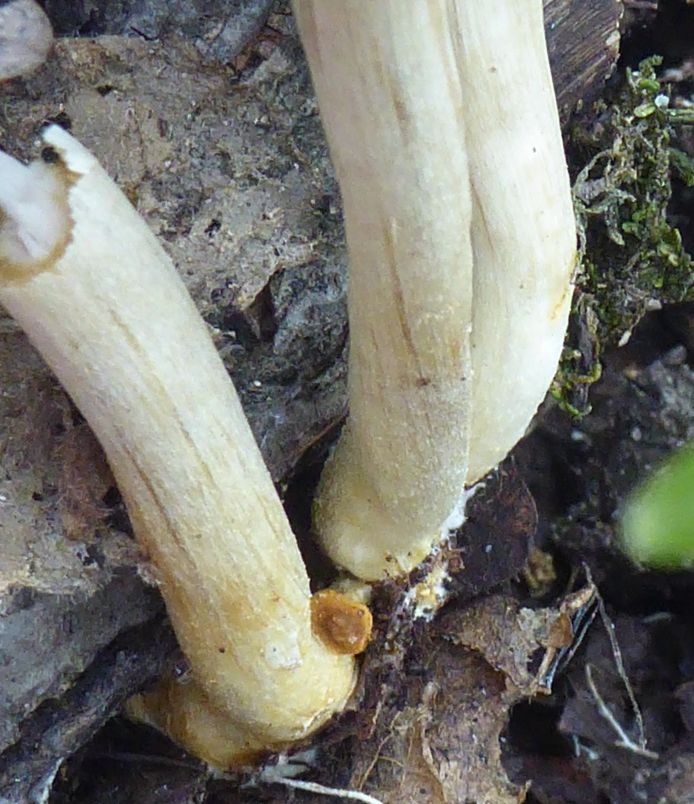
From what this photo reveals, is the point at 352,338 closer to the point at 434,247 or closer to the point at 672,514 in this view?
the point at 434,247

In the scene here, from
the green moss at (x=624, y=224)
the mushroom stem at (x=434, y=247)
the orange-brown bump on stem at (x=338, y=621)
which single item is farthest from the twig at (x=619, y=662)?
the orange-brown bump on stem at (x=338, y=621)

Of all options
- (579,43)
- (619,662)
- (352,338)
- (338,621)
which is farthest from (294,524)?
(579,43)

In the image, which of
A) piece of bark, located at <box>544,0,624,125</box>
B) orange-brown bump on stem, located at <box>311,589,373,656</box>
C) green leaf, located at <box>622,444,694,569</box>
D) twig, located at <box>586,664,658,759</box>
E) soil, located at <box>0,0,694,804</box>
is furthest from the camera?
twig, located at <box>586,664,658,759</box>

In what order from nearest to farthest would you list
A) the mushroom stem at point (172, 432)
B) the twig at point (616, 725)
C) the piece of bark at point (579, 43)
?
the mushroom stem at point (172, 432), the piece of bark at point (579, 43), the twig at point (616, 725)

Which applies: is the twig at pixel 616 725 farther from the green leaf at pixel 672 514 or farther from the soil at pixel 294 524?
the green leaf at pixel 672 514

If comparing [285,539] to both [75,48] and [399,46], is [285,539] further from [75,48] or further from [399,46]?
[75,48]

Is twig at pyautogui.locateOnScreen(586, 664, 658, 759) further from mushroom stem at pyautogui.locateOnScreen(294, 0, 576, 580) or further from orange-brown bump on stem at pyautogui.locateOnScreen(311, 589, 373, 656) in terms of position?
orange-brown bump on stem at pyautogui.locateOnScreen(311, 589, 373, 656)

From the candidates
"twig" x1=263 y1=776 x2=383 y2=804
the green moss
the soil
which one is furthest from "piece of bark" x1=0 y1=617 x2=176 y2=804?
the green moss
